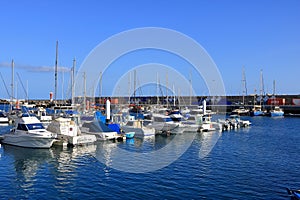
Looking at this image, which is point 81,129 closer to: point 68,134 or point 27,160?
point 68,134

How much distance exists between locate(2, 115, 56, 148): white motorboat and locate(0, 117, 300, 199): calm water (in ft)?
2.38

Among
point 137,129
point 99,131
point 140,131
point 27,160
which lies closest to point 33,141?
point 27,160

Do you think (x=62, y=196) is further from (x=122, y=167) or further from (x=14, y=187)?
(x=122, y=167)

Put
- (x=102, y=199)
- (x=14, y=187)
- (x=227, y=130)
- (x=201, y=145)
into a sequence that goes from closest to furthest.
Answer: (x=102, y=199), (x=14, y=187), (x=201, y=145), (x=227, y=130)

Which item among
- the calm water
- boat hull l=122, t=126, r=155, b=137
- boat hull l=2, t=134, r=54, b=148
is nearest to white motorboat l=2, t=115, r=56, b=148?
boat hull l=2, t=134, r=54, b=148

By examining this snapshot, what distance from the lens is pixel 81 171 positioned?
21609 mm

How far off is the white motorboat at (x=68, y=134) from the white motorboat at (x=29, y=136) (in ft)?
7.03

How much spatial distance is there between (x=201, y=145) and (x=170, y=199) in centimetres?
2035

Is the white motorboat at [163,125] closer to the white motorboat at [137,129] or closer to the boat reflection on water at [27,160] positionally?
the white motorboat at [137,129]

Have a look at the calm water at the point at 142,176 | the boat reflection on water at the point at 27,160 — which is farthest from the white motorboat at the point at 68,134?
the boat reflection on water at the point at 27,160

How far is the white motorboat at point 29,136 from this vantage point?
96.3ft

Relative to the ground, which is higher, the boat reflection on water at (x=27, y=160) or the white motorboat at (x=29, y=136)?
the white motorboat at (x=29, y=136)

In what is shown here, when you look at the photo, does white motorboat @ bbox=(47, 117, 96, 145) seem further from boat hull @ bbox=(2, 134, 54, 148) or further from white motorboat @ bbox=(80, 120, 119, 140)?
white motorboat @ bbox=(80, 120, 119, 140)

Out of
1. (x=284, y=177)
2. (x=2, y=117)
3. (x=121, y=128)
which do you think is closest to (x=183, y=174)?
(x=284, y=177)
